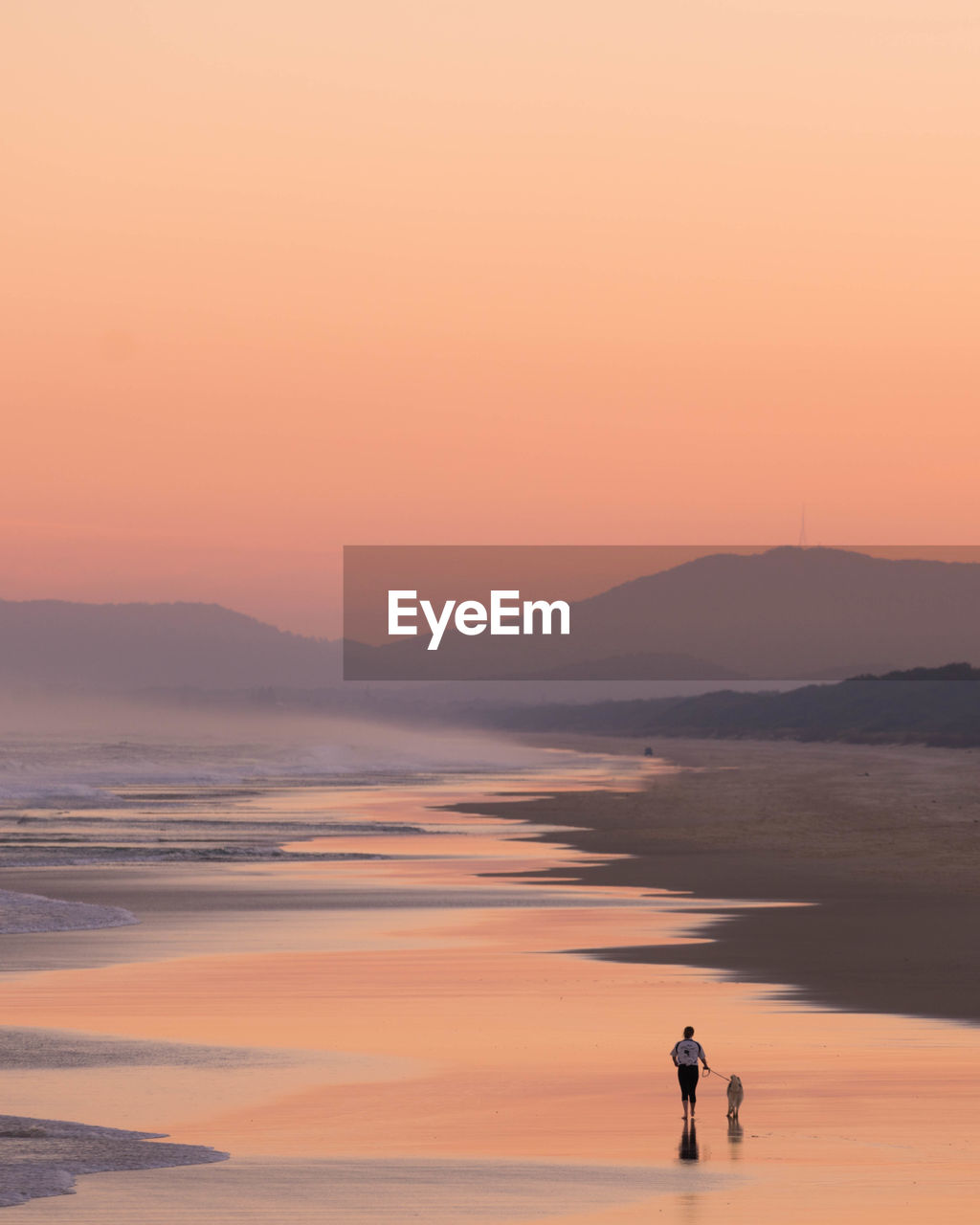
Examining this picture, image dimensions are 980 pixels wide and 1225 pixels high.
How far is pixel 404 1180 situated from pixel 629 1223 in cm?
180

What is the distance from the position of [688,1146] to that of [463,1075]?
11.1 ft

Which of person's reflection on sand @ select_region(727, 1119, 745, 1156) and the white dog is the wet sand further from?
the white dog

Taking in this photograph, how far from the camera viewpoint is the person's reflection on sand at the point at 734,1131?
48.5ft

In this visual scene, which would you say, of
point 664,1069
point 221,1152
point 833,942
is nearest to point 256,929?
point 833,942

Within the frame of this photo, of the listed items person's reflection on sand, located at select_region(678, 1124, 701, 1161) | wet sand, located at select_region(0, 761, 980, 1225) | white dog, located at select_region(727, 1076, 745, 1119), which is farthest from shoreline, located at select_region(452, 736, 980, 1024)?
person's reflection on sand, located at select_region(678, 1124, 701, 1161)

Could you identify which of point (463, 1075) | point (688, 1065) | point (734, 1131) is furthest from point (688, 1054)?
point (463, 1075)

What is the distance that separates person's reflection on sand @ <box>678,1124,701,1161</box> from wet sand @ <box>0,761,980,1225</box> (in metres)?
0.04

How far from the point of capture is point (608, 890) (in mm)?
37156

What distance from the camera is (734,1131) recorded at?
15031 mm

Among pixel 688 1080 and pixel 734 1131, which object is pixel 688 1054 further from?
pixel 734 1131

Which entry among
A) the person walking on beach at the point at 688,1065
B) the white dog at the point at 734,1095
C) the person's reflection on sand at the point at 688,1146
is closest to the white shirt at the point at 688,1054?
the person walking on beach at the point at 688,1065

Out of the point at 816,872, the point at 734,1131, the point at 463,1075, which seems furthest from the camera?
the point at 816,872

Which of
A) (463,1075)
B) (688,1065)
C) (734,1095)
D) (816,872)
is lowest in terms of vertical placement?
(816,872)

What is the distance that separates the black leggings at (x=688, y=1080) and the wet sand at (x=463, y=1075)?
29 centimetres
